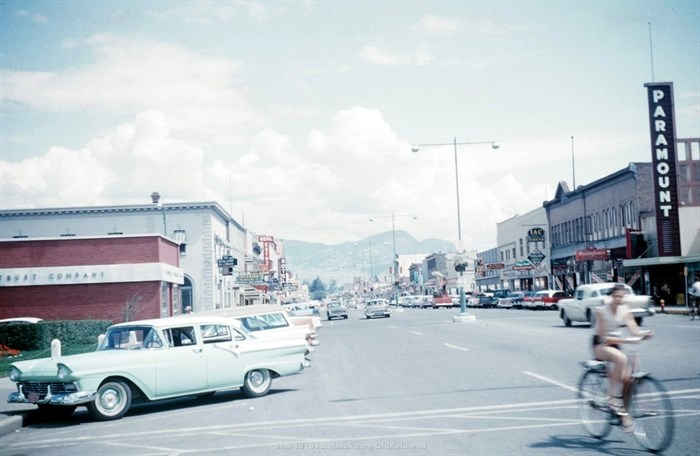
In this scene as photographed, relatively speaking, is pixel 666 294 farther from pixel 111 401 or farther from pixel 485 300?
pixel 111 401

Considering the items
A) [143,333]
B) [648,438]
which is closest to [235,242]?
[143,333]

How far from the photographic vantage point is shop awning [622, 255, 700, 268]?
148 feet

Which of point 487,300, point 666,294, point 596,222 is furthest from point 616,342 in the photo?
point 487,300

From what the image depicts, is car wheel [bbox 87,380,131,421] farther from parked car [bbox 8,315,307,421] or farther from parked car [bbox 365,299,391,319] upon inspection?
parked car [bbox 365,299,391,319]

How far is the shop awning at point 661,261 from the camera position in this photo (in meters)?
45.1

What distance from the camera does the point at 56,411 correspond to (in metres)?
13.2

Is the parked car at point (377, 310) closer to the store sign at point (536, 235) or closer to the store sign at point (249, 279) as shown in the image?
the store sign at point (249, 279)

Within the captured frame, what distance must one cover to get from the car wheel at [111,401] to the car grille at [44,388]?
46 cm

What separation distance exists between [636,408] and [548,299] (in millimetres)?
48515

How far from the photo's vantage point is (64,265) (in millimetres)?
39594

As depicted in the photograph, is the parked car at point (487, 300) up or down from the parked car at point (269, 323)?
down

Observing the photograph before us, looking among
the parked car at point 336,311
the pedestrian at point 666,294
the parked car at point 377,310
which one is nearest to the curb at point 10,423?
the parked car at point 377,310

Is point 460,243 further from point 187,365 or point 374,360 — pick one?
point 187,365

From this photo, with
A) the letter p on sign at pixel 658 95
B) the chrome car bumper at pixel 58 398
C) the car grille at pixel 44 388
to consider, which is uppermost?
the letter p on sign at pixel 658 95
